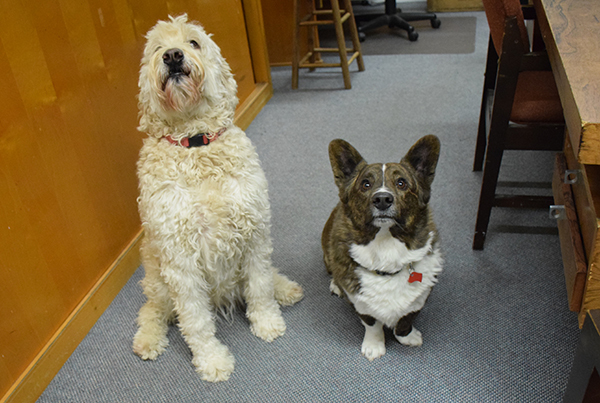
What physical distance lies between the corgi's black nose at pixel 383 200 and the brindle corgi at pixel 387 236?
0.04ft

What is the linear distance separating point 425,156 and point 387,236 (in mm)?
295

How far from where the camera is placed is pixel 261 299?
6.09 ft

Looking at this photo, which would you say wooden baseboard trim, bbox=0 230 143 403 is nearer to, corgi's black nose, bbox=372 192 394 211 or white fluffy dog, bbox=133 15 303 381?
white fluffy dog, bbox=133 15 303 381

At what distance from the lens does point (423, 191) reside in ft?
5.13

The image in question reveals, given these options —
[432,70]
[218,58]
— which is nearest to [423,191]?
[218,58]

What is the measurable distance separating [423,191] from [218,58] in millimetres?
813

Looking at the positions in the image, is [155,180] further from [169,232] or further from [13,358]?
[13,358]

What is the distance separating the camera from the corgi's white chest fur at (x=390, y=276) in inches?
60.7

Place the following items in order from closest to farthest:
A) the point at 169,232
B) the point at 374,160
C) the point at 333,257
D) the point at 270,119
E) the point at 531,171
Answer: the point at 169,232
the point at 333,257
the point at 531,171
the point at 374,160
the point at 270,119

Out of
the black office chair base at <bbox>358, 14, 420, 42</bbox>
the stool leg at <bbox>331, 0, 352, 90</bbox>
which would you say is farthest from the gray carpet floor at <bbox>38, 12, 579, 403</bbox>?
the black office chair base at <bbox>358, 14, 420, 42</bbox>

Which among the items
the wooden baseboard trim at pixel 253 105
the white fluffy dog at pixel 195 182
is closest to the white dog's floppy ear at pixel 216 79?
the white fluffy dog at pixel 195 182

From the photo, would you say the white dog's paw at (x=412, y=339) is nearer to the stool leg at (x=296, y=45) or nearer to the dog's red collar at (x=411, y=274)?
the dog's red collar at (x=411, y=274)

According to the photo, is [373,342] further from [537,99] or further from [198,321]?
[537,99]

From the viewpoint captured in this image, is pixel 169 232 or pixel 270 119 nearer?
pixel 169 232
